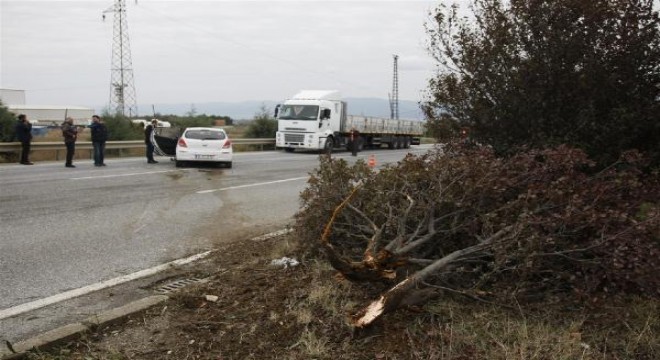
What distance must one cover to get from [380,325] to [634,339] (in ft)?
5.09

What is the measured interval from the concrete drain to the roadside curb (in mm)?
509

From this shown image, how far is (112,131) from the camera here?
29.9m

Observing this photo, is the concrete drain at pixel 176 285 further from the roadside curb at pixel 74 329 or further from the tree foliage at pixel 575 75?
the tree foliage at pixel 575 75

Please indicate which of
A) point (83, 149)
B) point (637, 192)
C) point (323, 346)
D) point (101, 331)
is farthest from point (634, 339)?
point (83, 149)

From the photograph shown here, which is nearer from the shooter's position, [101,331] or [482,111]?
[101,331]

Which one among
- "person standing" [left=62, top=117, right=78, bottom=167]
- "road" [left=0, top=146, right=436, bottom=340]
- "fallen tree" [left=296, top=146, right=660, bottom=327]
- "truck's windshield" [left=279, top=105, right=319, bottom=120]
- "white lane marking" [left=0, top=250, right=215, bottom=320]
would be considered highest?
"truck's windshield" [left=279, top=105, right=319, bottom=120]

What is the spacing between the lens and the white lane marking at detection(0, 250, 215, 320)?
4.30 meters

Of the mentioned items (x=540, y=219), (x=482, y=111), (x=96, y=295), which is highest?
(x=482, y=111)

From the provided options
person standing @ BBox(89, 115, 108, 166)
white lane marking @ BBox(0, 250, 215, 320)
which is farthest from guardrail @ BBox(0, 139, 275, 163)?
white lane marking @ BBox(0, 250, 215, 320)

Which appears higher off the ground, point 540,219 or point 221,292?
point 540,219

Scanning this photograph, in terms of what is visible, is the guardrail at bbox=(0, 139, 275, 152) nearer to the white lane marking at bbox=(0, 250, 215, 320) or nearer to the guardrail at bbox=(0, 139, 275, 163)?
the guardrail at bbox=(0, 139, 275, 163)

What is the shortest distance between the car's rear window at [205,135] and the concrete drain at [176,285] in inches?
492

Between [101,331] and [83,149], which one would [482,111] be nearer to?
[101,331]

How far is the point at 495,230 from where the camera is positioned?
416 centimetres
